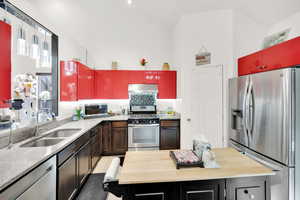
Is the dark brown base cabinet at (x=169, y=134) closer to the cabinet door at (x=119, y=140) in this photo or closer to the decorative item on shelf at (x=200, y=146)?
the cabinet door at (x=119, y=140)

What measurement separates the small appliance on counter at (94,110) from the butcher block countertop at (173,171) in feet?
8.64

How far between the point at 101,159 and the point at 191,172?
9.28ft

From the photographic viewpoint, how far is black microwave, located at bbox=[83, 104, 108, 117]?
154 inches

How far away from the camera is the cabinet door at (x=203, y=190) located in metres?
1.26

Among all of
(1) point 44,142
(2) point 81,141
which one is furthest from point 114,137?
(1) point 44,142

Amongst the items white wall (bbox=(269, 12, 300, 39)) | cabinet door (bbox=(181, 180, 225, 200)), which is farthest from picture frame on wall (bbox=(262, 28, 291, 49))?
cabinet door (bbox=(181, 180, 225, 200))

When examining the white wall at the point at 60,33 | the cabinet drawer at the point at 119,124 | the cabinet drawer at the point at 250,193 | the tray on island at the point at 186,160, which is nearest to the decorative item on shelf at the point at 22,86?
the white wall at the point at 60,33

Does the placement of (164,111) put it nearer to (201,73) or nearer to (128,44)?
(201,73)

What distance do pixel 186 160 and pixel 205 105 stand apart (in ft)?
6.82

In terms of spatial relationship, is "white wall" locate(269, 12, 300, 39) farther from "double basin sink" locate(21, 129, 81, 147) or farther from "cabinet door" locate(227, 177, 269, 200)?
"double basin sink" locate(21, 129, 81, 147)

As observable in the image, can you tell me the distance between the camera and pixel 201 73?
335 cm

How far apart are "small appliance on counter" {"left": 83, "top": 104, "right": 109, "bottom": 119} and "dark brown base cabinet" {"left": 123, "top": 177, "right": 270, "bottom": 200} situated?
3.03 metres

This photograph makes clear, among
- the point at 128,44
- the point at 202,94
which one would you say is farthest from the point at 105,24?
the point at 202,94

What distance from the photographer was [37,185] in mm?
1409
